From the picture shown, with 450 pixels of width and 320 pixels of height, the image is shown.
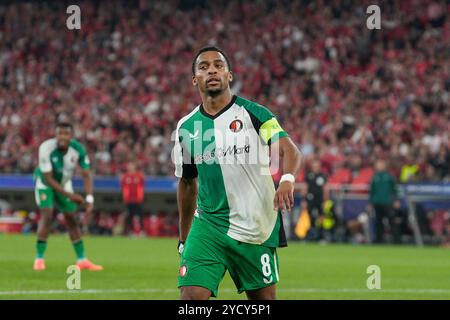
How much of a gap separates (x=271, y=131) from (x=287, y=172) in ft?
1.40

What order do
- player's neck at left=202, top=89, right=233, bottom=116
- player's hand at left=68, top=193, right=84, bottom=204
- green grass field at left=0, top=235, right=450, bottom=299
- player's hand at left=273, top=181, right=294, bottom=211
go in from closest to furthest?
player's hand at left=273, top=181, right=294, bottom=211 → player's neck at left=202, top=89, right=233, bottom=116 → green grass field at left=0, top=235, right=450, bottom=299 → player's hand at left=68, top=193, right=84, bottom=204

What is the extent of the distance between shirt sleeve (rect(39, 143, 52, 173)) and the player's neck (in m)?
8.86

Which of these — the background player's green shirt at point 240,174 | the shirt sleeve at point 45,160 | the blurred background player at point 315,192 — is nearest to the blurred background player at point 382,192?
the blurred background player at point 315,192

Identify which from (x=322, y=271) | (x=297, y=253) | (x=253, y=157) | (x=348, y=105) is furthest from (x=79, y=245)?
(x=348, y=105)

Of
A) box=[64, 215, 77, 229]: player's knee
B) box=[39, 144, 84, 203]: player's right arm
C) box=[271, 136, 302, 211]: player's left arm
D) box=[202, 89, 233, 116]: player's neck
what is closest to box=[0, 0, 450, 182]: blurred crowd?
box=[64, 215, 77, 229]: player's knee

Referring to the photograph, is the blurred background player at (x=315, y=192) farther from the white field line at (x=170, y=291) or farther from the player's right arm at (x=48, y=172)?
the white field line at (x=170, y=291)

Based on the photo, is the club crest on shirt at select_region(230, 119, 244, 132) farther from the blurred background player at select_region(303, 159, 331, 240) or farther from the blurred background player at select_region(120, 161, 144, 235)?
the blurred background player at select_region(120, 161, 144, 235)

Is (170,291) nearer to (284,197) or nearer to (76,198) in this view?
(76,198)

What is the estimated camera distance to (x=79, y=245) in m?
16.4

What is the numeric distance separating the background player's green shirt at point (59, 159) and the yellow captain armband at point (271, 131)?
357 inches

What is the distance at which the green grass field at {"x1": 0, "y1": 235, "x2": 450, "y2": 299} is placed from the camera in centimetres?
1284

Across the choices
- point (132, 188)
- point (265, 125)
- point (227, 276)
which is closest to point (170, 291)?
point (227, 276)

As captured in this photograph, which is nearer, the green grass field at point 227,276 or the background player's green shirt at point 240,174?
the background player's green shirt at point 240,174

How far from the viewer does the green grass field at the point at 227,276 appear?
12.8 metres
